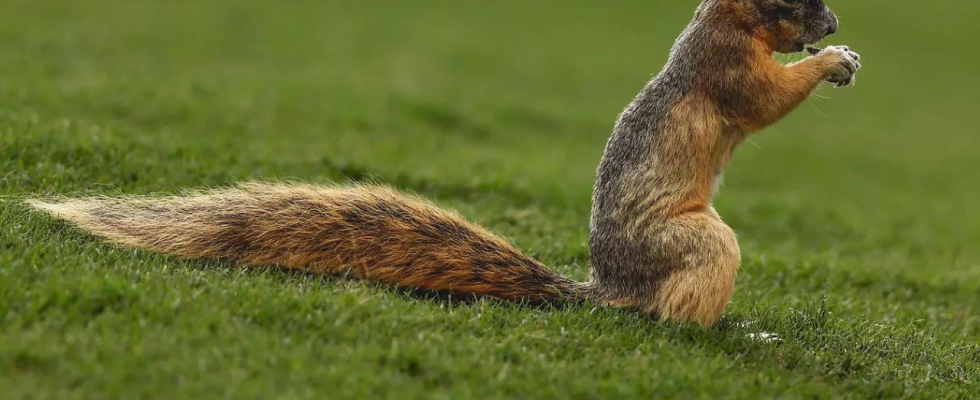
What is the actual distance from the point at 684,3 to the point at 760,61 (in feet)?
93.3

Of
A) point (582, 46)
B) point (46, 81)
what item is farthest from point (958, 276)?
point (582, 46)

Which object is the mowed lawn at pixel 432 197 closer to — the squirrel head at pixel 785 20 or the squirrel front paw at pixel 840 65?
the squirrel front paw at pixel 840 65

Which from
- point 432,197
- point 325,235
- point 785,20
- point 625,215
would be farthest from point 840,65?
point 432,197

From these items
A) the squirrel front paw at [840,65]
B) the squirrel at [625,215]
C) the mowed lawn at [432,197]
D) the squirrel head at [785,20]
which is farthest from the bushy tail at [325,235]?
the squirrel front paw at [840,65]

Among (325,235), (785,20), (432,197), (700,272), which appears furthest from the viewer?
(432,197)

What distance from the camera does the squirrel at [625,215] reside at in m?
6.59

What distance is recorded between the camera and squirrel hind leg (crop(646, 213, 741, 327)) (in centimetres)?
640

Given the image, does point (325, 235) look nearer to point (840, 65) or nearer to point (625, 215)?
point (625, 215)

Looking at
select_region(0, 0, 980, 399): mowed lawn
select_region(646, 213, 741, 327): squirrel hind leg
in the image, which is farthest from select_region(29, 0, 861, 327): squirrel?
select_region(0, 0, 980, 399): mowed lawn

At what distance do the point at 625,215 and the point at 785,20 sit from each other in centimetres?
184

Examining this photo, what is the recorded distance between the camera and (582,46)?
1102 inches

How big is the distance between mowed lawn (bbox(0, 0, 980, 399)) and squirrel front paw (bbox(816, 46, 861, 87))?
26 cm

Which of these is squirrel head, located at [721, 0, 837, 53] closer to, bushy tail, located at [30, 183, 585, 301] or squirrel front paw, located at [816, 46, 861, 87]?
squirrel front paw, located at [816, 46, 861, 87]

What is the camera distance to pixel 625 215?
6.86m
